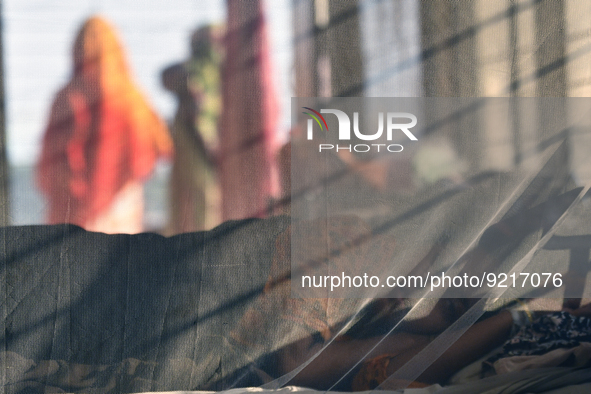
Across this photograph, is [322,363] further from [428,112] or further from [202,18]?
[202,18]

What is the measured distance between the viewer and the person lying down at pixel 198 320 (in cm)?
206

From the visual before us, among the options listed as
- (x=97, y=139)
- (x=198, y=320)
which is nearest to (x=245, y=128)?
(x=97, y=139)

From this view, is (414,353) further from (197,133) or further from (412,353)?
(197,133)

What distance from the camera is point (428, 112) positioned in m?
2.09

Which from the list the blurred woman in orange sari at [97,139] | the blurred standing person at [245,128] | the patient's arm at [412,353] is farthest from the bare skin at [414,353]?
the blurred woman in orange sari at [97,139]

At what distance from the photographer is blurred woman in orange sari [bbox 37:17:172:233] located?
6.82 ft

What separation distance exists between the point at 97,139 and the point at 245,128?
0.51m

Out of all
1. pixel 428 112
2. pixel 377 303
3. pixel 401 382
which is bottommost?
pixel 401 382

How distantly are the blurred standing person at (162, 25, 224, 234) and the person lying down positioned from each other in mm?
81

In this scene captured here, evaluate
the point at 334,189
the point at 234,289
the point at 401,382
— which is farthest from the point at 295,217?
the point at 401,382

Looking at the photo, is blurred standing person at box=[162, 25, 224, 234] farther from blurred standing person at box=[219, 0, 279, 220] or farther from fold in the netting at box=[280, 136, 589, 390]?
fold in the netting at box=[280, 136, 589, 390]

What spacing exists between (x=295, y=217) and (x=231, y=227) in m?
0.22

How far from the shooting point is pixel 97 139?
209 centimetres

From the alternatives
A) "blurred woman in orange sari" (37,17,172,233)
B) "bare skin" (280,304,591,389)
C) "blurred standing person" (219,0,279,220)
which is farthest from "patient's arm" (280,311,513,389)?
"blurred woman in orange sari" (37,17,172,233)
